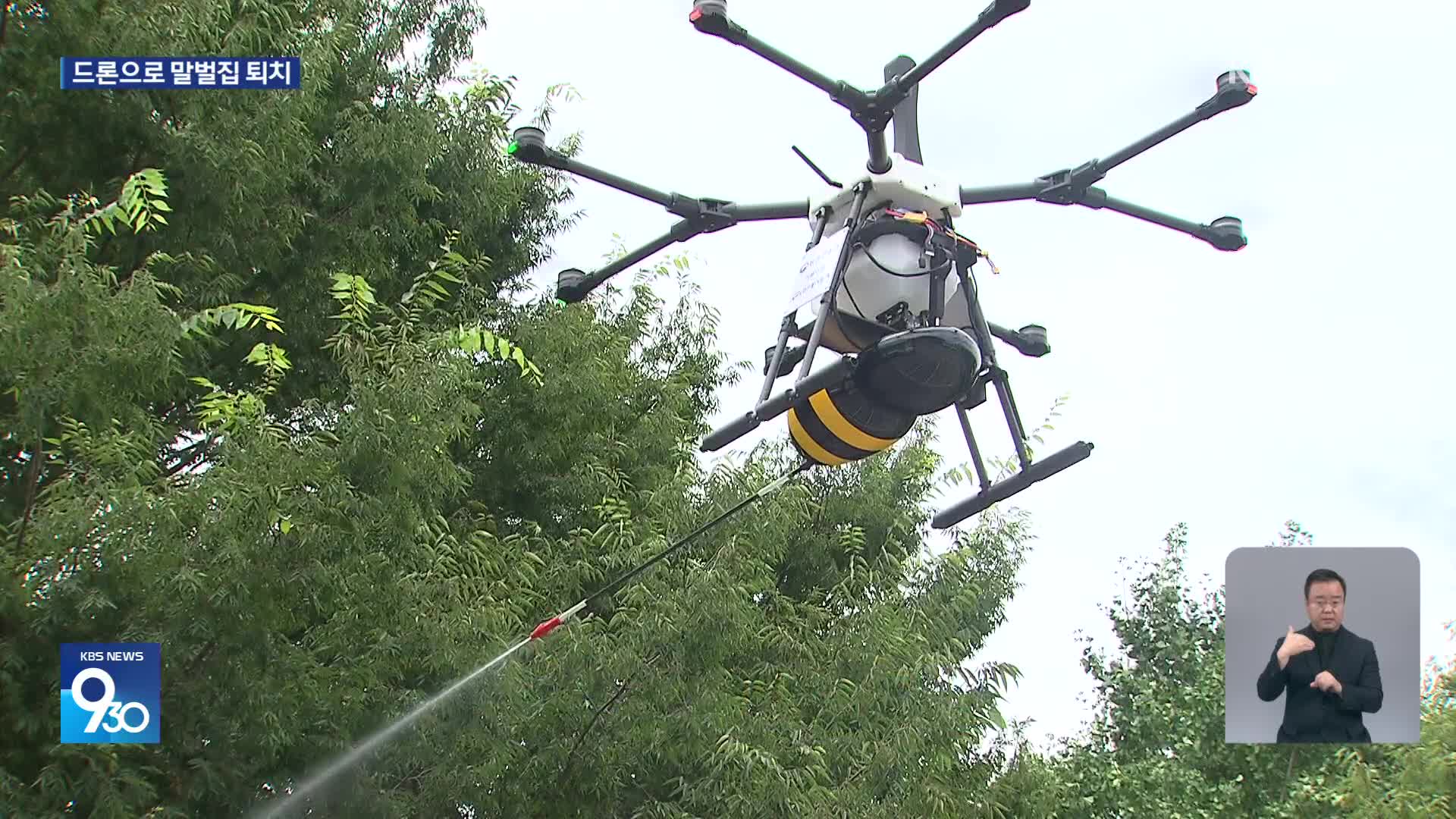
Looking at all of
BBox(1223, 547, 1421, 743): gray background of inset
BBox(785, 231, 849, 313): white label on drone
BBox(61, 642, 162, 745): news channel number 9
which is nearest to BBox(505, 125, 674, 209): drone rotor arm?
BBox(785, 231, 849, 313): white label on drone

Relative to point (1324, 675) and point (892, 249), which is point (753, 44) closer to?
point (892, 249)

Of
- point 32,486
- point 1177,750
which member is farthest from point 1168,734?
point 32,486

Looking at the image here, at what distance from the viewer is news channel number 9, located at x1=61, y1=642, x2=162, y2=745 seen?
4824 mm

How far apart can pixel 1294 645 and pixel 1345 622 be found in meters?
0.18

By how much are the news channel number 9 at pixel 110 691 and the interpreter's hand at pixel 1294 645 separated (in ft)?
11.4

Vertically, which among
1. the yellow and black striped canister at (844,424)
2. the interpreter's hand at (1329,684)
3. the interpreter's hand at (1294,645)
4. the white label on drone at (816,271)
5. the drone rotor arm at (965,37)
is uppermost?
the drone rotor arm at (965,37)

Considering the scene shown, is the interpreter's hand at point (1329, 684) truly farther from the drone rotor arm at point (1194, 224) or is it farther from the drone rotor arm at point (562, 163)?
the drone rotor arm at point (562, 163)

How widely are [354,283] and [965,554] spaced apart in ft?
13.6

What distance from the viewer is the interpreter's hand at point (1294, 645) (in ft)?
17.6

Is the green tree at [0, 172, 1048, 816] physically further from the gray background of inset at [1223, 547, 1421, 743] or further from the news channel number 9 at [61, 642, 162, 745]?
the gray background of inset at [1223, 547, 1421, 743]

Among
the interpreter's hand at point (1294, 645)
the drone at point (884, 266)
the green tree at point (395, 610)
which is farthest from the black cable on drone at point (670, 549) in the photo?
the interpreter's hand at point (1294, 645)

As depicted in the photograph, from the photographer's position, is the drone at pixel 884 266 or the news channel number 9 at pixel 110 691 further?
the news channel number 9 at pixel 110 691
